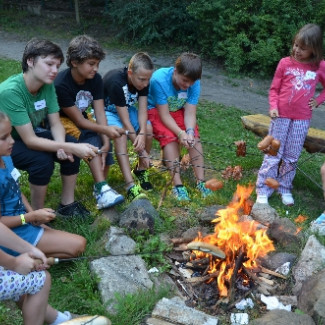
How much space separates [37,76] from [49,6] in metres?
12.8

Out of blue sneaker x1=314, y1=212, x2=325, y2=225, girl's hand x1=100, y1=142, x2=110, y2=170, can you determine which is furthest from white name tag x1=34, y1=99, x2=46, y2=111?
blue sneaker x1=314, y1=212, x2=325, y2=225

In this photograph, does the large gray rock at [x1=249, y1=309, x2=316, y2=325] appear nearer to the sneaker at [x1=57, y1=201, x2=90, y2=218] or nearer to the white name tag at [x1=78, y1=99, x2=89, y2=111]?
the sneaker at [x1=57, y1=201, x2=90, y2=218]

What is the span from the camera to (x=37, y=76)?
12.7 ft

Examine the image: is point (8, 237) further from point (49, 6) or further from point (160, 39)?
point (49, 6)

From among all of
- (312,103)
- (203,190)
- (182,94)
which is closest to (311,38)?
(312,103)

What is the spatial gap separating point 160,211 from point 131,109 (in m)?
1.18

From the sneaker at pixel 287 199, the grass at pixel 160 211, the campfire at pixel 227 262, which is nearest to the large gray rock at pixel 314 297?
the campfire at pixel 227 262

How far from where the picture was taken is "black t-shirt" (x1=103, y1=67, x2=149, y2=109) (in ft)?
15.6

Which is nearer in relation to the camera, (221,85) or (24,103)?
(24,103)

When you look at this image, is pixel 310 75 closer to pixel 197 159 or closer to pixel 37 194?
pixel 197 159

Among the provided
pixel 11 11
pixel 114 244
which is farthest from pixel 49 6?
pixel 114 244

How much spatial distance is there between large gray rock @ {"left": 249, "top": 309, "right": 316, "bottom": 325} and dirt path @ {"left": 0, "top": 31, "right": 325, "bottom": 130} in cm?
610

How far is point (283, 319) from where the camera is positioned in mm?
3047

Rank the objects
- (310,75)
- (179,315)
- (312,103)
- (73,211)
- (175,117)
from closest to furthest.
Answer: (179,315) → (73,211) → (310,75) → (312,103) → (175,117)
